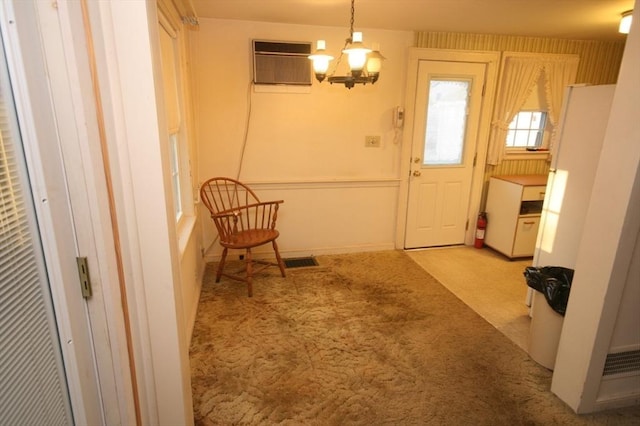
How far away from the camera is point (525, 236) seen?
12.0ft

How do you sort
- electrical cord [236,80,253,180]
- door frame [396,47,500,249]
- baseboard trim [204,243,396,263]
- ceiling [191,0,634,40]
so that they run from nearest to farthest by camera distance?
ceiling [191,0,634,40], electrical cord [236,80,253,180], door frame [396,47,500,249], baseboard trim [204,243,396,263]

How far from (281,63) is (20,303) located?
9.82ft

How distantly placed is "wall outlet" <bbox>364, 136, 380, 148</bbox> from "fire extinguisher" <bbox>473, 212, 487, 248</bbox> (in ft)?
4.88

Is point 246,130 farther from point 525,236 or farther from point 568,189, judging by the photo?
point 525,236

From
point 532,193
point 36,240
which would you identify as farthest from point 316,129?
point 36,240

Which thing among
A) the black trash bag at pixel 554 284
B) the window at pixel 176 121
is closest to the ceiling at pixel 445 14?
the window at pixel 176 121

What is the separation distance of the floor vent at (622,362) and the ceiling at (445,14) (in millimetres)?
2391

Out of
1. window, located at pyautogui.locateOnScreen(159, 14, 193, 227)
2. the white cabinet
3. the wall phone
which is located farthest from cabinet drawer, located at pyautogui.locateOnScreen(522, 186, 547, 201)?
window, located at pyautogui.locateOnScreen(159, 14, 193, 227)

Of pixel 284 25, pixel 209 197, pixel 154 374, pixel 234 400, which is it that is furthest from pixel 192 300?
pixel 284 25

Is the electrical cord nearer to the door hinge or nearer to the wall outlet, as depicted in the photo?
the wall outlet

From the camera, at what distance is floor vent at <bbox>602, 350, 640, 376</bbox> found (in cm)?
177

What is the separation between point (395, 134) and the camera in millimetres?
3701

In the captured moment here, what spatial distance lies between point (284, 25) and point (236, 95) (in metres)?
0.77

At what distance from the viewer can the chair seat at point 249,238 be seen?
2.90 m
